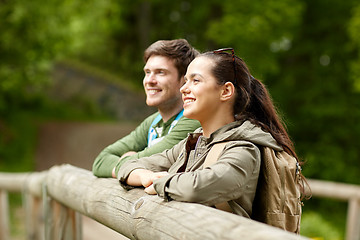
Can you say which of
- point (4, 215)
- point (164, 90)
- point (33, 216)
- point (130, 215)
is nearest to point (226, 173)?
point (130, 215)

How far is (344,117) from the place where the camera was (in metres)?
11.3

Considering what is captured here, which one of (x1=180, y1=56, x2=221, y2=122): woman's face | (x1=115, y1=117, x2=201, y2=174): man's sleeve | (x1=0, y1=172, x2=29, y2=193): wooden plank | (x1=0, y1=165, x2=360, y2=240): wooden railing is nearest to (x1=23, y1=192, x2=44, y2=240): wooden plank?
(x1=0, y1=172, x2=29, y2=193): wooden plank

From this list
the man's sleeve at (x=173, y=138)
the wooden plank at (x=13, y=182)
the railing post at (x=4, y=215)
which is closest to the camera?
the man's sleeve at (x=173, y=138)

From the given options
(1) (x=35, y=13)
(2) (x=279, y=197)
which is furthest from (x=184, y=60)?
(1) (x=35, y=13)

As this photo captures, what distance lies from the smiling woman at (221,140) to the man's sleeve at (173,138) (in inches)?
7.7

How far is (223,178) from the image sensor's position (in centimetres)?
175

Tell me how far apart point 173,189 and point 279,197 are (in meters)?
0.40

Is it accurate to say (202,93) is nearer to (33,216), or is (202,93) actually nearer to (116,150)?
(116,150)

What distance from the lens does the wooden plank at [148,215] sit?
1478 mm

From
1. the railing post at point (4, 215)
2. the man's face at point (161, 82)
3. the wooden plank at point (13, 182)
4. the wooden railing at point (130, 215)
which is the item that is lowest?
the railing post at point (4, 215)

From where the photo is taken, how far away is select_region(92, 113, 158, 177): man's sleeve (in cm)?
269

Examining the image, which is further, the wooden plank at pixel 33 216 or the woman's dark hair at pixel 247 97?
the wooden plank at pixel 33 216

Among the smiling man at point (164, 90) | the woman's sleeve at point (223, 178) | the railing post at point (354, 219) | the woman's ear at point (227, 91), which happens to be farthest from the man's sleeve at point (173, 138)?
the railing post at point (354, 219)

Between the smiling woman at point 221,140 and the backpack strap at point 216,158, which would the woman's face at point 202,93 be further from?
the backpack strap at point 216,158
